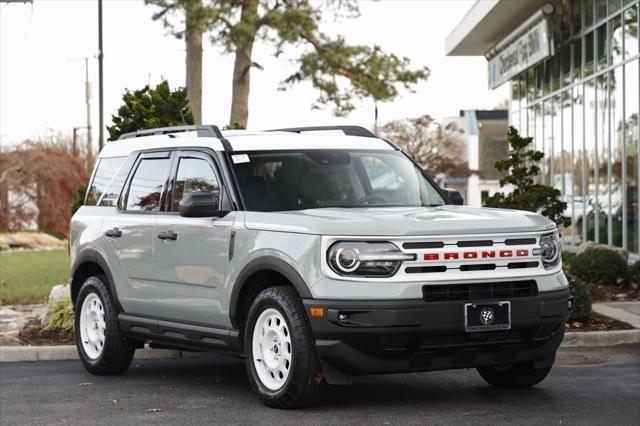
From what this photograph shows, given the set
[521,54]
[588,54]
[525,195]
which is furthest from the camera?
[521,54]

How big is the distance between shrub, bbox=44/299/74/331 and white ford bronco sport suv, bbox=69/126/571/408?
2413mm

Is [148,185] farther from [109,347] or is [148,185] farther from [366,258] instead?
[366,258]

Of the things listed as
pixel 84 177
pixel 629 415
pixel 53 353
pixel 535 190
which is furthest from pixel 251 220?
pixel 84 177

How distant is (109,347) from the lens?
405 inches

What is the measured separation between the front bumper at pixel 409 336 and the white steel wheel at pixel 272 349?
359mm

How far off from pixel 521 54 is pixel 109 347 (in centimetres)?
2124

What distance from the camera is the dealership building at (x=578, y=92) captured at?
22.1m

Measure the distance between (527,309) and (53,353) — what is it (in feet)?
18.3

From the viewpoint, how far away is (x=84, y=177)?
50.4 meters

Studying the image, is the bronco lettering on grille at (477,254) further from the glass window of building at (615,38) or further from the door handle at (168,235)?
the glass window of building at (615,38)

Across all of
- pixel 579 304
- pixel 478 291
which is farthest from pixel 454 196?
pixel 579 304

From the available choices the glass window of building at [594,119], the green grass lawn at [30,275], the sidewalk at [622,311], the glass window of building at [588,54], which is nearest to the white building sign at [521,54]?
the glass window of building at [594,119]

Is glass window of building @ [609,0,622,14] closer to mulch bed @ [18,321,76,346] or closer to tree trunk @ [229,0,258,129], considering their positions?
tree trunk @ [229,0,258,129]

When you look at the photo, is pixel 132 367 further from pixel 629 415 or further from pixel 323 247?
pixel 629 415
